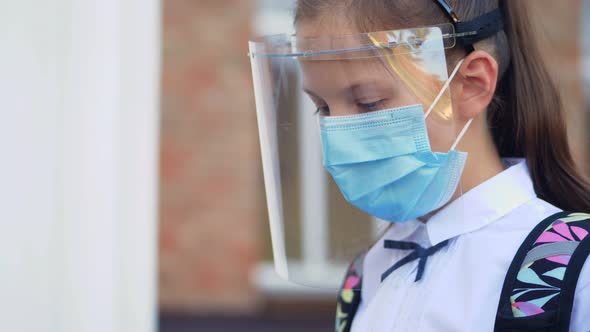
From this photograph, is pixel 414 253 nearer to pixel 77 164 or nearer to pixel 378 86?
pixel 378 86

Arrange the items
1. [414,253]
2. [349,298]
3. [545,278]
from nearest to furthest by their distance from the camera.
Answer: [545,278] < [414,253] < [349,298]

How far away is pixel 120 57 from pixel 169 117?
13.0 ft

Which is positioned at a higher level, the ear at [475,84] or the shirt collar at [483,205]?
the ear at [475,84]

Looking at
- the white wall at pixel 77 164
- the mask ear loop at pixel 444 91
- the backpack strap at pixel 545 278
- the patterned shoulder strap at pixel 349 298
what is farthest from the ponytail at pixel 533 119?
the white wall at pixel 77 164

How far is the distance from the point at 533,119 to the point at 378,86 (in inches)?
14.0

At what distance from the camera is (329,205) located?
1794 millimetres

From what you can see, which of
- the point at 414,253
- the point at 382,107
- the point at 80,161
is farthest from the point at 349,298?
the point at 80,161

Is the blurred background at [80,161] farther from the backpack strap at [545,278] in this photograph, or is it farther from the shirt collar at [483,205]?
the backpack strap at [545,278]

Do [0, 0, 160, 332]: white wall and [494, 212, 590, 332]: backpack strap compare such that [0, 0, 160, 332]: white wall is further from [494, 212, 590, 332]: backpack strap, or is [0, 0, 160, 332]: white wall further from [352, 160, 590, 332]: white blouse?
[494, 212, 590, 332]: backpack strap

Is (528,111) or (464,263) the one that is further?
(528,111)

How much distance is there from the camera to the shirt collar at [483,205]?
1.31 m

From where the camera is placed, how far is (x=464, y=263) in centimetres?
127

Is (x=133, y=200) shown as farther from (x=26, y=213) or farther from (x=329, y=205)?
(x=329, y=205)

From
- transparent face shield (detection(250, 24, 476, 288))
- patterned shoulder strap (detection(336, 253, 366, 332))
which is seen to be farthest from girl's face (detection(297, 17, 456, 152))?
patterned shoulder strap (detection(336, 253, 366, 332))
